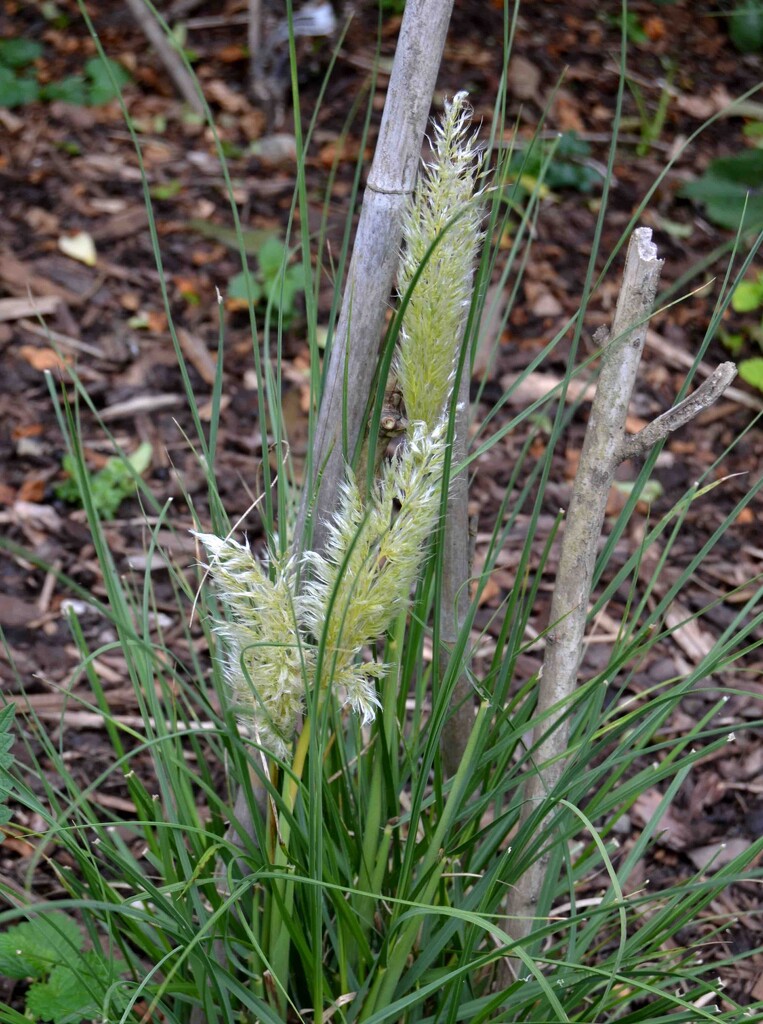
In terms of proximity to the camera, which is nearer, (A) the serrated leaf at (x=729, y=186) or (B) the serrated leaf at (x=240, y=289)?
(B) the serrated leaf at (x=240, y=289)

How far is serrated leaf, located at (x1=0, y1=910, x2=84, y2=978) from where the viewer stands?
1.21 m

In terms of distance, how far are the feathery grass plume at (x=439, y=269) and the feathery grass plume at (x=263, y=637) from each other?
0.21m

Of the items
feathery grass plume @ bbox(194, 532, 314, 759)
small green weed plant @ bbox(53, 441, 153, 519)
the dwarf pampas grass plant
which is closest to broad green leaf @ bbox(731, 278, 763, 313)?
small green weed plant @ bbox(53, 441, 153, 519)

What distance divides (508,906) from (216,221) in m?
2.23

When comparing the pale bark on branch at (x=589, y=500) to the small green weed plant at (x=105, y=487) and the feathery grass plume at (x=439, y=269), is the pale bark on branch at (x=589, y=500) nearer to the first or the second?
the feathery grass plume at (x=439, y=269)

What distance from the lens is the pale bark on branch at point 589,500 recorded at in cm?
106

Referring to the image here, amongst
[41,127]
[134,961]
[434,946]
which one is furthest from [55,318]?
[434,946]

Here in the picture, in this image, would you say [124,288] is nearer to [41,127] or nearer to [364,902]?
[41,127]

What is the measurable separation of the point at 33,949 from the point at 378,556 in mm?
751

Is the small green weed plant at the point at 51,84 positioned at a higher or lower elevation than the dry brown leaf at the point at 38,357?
higher

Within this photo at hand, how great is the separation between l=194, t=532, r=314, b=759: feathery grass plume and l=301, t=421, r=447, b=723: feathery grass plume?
3cm

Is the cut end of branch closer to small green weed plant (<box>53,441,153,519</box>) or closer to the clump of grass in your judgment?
the clump of grass

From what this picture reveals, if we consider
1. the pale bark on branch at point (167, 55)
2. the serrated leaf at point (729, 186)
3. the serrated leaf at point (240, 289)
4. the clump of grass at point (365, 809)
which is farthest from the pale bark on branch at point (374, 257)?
the pale bark on branch at point (167, 55)

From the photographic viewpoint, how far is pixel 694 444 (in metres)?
2.58
